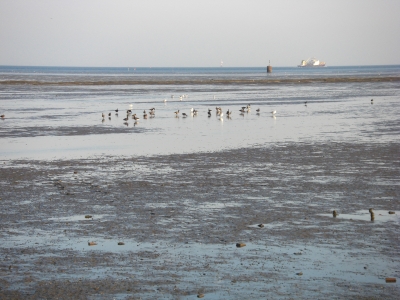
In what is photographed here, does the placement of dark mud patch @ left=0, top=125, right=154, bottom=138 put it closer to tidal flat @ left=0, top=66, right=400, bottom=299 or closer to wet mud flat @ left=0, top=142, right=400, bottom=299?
tidal flat @ left=0, top=66, right=400, bottom=299

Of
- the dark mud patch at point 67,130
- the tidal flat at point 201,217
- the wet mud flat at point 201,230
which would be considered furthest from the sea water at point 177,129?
the wet mud flat at point 201,230

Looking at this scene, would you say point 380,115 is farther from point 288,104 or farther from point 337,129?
point 288,104

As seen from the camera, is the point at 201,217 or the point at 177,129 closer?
the point at 201,217

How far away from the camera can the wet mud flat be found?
9.38 meters

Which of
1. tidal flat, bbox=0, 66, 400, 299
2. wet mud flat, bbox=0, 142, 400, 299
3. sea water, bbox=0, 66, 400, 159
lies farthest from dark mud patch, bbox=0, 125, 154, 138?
wet mud flat, bbox=0, 142, 400, 299

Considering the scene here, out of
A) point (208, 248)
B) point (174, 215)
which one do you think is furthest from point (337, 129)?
point (208, 248)

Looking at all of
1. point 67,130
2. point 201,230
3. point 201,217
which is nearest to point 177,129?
point 67,130

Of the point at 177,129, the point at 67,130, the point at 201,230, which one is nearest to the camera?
the point at 201,230

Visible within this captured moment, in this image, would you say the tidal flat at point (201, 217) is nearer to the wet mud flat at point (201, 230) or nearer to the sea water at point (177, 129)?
the wet mud flat at point (201, 230)

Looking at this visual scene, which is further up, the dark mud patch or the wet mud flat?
the wet mud flat

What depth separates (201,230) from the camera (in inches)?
486

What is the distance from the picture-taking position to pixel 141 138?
92.7ft

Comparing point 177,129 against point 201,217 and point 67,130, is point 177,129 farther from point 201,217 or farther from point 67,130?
point 201,217

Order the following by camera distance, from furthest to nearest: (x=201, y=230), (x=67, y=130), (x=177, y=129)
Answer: (x=177, y=129) → (x=67, y=130) → (x=201, y=230)
